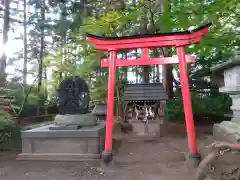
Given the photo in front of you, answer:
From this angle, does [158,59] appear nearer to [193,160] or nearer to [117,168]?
[193,160]

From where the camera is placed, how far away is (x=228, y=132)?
6.38 metres

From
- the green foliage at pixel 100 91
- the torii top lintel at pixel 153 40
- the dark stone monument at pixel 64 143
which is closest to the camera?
the torii top lintel at pixel 153 40

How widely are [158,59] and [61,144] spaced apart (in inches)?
138

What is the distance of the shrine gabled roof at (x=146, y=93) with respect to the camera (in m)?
8.99

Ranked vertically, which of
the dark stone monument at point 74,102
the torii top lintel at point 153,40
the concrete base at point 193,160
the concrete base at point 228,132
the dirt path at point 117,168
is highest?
the torii top lintel at point 153,40

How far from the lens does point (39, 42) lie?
19.9 m

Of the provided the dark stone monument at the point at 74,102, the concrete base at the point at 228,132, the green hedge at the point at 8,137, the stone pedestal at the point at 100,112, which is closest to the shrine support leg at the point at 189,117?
the concrete base at the point at 228,132

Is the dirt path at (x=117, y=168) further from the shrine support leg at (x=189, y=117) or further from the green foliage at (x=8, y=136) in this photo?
the green foliage at (x=8, y=136)

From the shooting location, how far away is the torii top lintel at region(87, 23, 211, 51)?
5664 mm

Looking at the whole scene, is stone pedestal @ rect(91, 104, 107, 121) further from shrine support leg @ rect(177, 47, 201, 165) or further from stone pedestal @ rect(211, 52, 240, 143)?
shrine support leg @ rect(177, 47, 201, 165)

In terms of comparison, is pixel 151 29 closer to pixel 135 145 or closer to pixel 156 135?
pixel 156 135

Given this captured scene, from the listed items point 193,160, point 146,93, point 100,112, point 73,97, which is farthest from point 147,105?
point 193,160

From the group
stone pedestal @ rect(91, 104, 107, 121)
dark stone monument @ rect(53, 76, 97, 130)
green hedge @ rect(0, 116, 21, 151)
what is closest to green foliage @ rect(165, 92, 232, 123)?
stone pedestal @ rect(91, 104, 107, 121)

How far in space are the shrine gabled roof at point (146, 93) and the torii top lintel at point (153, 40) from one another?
3.42m
